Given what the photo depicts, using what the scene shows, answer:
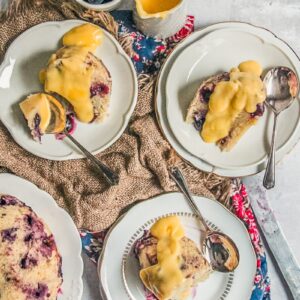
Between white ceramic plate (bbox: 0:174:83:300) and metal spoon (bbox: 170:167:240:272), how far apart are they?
25cm

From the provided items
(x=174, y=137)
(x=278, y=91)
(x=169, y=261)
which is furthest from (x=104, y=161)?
(x=278, y=91)

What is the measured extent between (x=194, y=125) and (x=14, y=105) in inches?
15.2

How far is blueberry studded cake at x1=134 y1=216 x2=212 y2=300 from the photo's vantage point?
5.33 feet

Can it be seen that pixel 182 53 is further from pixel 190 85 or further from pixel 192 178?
pixel 192 178

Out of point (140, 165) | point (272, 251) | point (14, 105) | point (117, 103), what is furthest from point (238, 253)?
point (14, 105)

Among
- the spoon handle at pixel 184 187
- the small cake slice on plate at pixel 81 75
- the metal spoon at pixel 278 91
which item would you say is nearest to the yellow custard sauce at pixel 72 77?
the small cake slice on plate at pixel 81 75

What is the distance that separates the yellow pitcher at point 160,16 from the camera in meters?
1.64

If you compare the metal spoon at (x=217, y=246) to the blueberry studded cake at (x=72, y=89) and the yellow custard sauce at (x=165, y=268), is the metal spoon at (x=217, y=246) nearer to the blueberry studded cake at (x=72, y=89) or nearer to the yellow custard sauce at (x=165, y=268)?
the yellow custard sauce at (x=165, y=268)

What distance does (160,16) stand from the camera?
1.64 m

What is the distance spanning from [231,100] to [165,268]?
1.22ft

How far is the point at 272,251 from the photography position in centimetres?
176

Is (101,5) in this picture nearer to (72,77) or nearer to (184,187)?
(72,77)

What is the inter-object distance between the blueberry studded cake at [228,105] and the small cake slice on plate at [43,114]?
273mm

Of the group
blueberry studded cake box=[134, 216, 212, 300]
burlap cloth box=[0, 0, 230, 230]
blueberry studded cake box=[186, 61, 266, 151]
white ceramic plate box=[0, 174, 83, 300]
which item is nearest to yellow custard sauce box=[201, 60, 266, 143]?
blueberry studded cake box=[186, 61, 266, 151]
